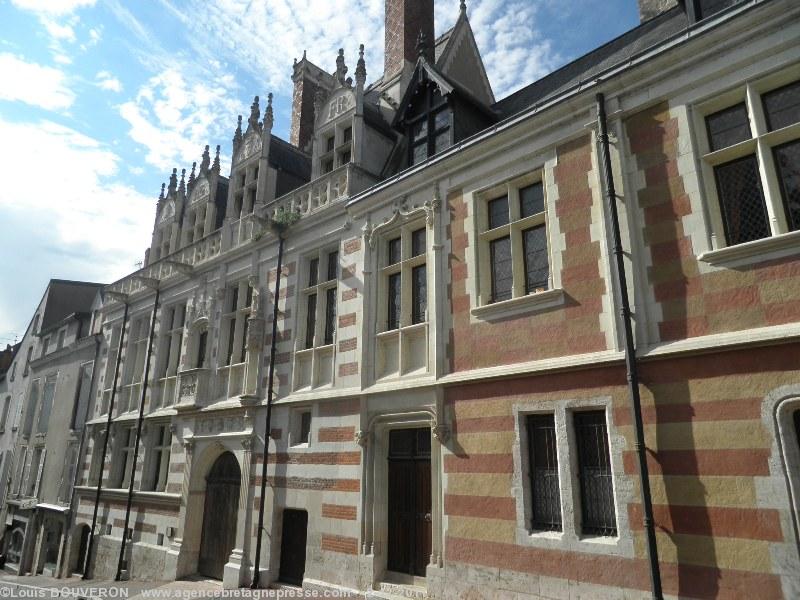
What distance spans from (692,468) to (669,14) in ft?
28.0

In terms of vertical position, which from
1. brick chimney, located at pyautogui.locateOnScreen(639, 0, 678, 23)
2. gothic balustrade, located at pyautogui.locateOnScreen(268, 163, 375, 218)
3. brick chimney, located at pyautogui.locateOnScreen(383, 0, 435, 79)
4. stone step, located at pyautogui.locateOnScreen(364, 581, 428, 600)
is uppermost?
brick chimney, located at pyautogui.locateOnScreen(383, 0, 435, 79)

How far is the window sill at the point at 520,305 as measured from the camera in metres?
8.48

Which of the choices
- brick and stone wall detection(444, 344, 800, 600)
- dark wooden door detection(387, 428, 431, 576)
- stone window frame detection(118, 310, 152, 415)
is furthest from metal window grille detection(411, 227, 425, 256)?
stone window frame detection(118, 310, 152, 415)

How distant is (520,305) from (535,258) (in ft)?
3.15

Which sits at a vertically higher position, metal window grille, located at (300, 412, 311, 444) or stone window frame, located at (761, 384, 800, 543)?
metal window grille, located at (300, 412, 311, 444)

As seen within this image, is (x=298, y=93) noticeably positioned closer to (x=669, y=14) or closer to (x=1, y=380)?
(x=669, y=14)

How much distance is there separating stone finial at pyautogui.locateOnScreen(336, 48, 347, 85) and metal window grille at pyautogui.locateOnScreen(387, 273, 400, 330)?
6136mm

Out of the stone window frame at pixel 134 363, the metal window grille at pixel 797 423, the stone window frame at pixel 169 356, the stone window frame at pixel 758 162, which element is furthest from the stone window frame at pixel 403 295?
the stone window frame at pixel 134 363

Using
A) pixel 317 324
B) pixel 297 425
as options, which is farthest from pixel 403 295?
pixel 297 425

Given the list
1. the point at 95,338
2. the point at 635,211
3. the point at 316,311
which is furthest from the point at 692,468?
the point at 95,338

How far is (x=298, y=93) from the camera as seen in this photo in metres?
19.9

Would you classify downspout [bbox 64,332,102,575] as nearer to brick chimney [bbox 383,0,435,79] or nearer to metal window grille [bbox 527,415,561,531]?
brick chimney [bbox 383,0,435,79]

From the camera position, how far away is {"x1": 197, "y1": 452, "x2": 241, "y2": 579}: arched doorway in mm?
13400

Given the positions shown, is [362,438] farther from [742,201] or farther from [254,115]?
[254,115]
